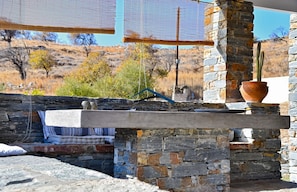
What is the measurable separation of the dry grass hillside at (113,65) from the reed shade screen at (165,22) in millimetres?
5836

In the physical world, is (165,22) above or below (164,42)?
above

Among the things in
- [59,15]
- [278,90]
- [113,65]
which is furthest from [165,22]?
[113,65]

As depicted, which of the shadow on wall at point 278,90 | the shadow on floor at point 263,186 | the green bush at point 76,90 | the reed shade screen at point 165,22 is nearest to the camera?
the shadow on floor at point 263,186

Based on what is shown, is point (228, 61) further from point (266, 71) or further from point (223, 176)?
point (266, 71)

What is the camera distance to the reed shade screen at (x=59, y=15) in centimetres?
→ 381

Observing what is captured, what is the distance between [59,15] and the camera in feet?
13.0

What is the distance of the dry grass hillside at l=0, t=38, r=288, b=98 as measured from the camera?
11352mm

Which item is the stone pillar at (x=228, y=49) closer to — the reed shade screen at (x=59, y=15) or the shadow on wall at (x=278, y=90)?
the reed shade screen at (x=59, y=15)

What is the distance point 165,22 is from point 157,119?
2.29m

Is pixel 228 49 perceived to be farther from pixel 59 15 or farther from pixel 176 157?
pixel 176 157

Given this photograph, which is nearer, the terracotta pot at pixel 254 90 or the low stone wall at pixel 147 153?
the low stone wall at pixel 147 153

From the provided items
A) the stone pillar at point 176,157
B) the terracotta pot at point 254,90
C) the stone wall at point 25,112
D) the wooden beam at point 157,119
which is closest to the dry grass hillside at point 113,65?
the stone wall at point 25,112

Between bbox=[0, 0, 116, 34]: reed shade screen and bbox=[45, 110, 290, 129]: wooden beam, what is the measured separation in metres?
1.50

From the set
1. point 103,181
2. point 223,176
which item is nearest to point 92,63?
point 223,176
